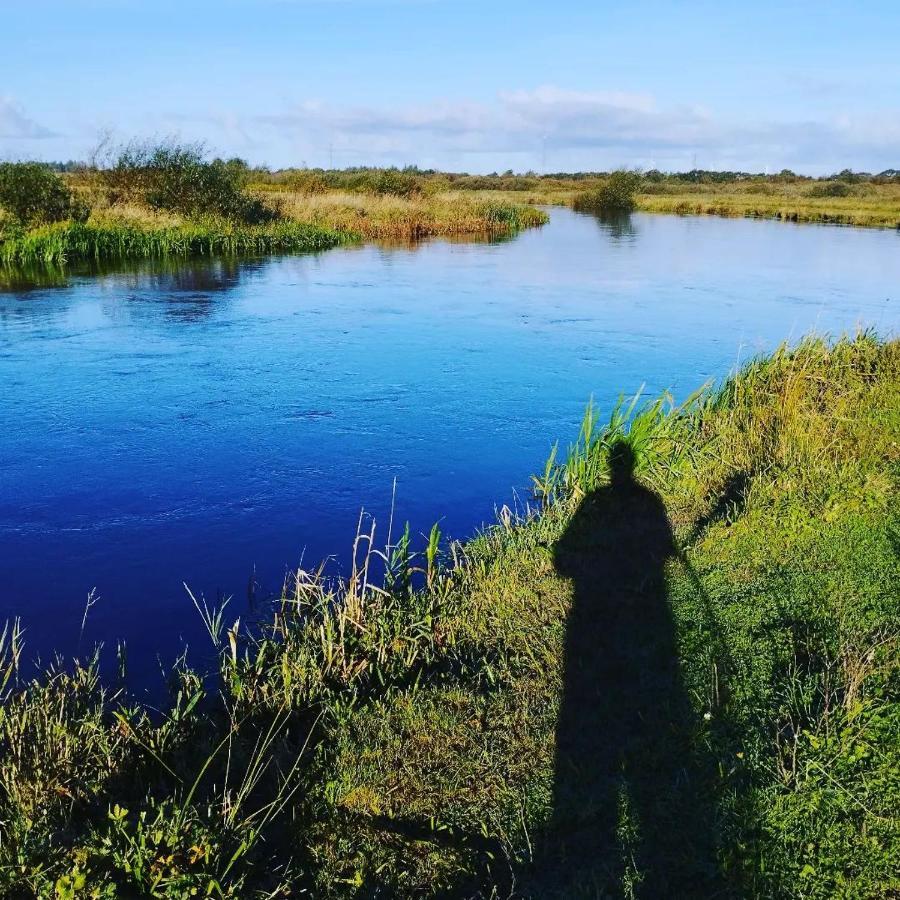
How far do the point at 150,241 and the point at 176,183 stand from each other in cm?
418

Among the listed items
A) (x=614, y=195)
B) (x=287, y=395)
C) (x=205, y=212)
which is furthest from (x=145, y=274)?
(x=614, y=195)

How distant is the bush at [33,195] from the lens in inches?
943

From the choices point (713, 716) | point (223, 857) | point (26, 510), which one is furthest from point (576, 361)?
point (223, 857)

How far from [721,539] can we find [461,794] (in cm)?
321

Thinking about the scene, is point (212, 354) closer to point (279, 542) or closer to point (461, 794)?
point (279, 542)

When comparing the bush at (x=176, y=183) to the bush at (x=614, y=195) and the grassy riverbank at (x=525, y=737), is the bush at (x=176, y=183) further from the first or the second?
the bush at (x=614, y=195)

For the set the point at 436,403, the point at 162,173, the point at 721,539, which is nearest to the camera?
the point at 721,539

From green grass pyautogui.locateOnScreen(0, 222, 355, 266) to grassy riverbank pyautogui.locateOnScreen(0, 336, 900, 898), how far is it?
65.2 ft

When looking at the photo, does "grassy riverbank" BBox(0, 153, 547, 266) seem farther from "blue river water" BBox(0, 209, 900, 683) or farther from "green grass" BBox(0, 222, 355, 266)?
"blue river water" BBox(0, 209, 900, 683)

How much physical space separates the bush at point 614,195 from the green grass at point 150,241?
31.2m

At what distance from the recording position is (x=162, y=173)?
27609mm

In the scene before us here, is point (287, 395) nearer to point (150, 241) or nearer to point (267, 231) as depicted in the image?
point (150, 241)

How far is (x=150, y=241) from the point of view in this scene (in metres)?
24.3

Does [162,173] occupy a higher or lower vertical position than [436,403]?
higher
